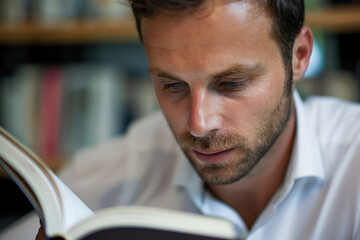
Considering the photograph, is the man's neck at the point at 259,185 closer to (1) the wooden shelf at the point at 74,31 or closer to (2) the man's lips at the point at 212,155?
(2) the man's lips at the point at 212,155

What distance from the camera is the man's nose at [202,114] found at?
0.70 meters

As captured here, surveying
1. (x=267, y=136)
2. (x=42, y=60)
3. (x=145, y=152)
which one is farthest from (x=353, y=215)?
(x=42, y=60)

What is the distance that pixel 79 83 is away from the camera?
5.00 feet

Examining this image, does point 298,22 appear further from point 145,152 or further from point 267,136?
point 145,152

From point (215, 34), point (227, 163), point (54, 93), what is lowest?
point (54, 93)

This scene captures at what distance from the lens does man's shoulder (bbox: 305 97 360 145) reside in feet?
3.08

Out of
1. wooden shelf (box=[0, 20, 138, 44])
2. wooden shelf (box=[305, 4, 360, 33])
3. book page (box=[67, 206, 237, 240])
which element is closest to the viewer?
book page (box=[67, 206, 237, 240])

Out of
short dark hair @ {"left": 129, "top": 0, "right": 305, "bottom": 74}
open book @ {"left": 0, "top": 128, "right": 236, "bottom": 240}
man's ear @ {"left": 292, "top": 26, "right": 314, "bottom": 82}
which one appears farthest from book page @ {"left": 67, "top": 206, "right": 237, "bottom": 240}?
man's ear @ {"left": 292, "top": 26, "right": 314, "bottom": 82}

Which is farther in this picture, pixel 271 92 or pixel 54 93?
pixel 54 93

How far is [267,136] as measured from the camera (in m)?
0.80

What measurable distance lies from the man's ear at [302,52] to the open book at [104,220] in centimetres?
46

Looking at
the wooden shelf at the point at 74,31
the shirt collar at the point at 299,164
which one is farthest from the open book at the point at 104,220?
the wooden shelf at the point at 74,31

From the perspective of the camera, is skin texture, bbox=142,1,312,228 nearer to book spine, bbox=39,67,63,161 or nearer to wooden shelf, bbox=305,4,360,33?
wooden shelf, bbox=305,4,360,33

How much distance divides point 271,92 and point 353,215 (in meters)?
0.29
